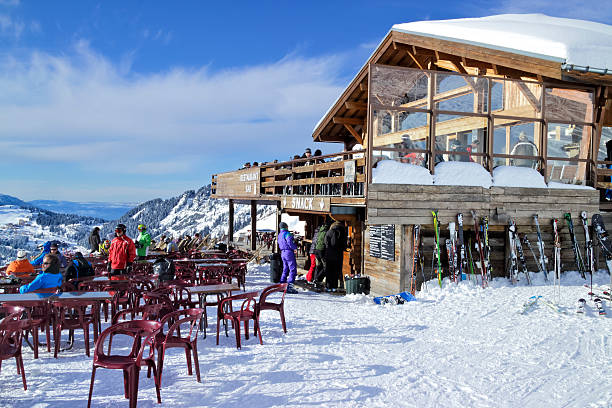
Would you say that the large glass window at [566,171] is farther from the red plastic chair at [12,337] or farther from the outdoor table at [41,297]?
the red plastic chair at [12,337]

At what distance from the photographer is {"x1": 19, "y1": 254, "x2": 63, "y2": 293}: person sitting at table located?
7059 mm

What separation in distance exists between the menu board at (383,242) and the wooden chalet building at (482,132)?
25mm

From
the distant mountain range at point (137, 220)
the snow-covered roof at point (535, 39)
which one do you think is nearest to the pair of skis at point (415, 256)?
the snow-covered roof at point (535, 39)

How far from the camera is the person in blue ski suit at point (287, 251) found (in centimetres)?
1238

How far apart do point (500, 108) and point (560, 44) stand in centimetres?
176

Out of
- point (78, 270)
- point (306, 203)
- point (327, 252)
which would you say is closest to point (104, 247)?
point (306, 203)

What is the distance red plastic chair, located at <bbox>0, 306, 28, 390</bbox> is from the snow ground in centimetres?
26

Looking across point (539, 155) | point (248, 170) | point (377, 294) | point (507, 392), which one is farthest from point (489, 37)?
point (248, 170)

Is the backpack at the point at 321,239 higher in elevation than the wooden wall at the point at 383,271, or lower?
higher

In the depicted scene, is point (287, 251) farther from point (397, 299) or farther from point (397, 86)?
point (397, 86)

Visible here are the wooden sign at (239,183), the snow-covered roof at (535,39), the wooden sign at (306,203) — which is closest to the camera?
the snow-covered roof at (535,39)

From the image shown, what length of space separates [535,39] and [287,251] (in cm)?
720

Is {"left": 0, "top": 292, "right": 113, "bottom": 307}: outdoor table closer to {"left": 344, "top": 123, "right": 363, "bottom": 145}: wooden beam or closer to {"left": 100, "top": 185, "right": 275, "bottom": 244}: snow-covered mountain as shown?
{"left": 344, "top": 123, "right": 363, "bottom": 145}: wooden beam

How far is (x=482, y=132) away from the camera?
1120 cm
